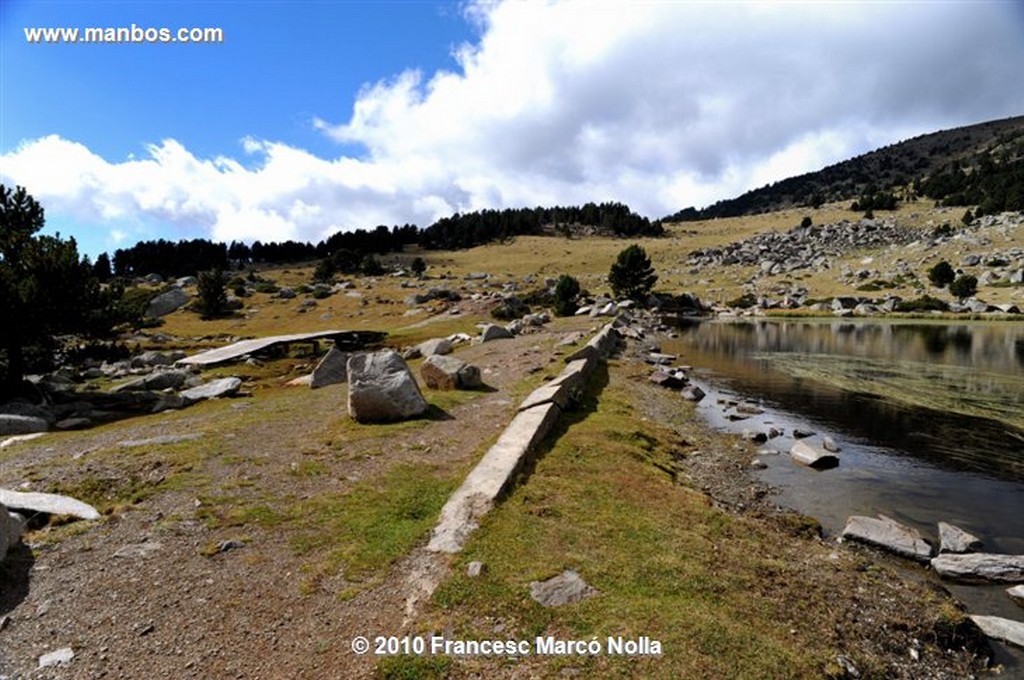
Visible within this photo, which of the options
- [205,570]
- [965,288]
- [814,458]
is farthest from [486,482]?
[965,288]

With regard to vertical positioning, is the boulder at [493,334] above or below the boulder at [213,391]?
above

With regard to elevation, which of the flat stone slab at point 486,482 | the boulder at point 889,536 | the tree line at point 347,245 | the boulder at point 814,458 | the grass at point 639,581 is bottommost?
the boulder at point 814,458

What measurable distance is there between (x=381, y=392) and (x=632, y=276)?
235 feet

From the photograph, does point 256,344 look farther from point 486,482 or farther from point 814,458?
point 814,458

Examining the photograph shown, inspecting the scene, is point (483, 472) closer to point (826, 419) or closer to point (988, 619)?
point (988, 619)

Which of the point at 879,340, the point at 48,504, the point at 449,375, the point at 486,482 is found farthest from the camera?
the point at 879,340

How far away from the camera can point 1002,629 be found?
8.70 metres

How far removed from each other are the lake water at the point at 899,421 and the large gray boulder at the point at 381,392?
12109mm

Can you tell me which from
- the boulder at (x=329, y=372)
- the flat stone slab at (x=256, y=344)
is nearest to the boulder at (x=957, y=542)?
the boulder at (x=329, y=372)

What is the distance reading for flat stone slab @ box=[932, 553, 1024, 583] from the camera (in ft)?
34.4

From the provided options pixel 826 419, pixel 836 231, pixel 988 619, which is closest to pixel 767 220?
pixel 836 231

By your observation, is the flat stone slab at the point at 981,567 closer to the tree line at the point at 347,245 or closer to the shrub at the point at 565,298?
the shrub at the point at 565,298

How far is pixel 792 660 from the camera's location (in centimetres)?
716

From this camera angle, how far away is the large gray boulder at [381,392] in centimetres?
1817
